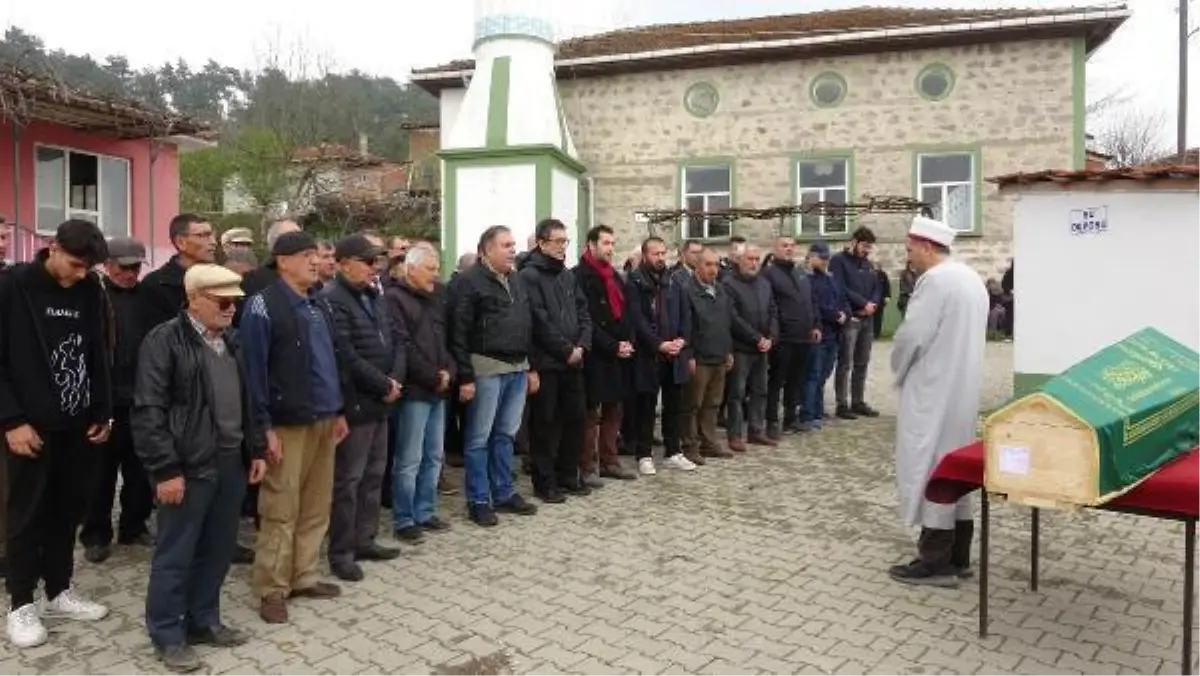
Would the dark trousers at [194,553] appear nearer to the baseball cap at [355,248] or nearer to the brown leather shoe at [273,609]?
the brown leather shoe at [273,609]

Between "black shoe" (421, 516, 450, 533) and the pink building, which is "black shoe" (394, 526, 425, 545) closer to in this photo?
"black shoe" (421, 516, 450, 533)

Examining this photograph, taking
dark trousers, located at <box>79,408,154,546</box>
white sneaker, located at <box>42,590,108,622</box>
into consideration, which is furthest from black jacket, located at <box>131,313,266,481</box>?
dark trousers, located at <box>79,408,154,546</box>

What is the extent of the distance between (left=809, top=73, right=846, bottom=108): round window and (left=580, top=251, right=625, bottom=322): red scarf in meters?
16.0

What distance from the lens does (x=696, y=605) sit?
4773 mm

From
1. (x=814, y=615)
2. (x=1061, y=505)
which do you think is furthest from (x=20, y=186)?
(x=1061, y=505)

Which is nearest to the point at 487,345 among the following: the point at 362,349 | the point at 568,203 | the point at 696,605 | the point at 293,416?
the point at 362,349

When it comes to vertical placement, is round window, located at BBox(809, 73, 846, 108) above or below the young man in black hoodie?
above

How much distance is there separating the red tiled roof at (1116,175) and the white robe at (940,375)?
15.6 feet

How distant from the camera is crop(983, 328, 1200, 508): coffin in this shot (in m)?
3.64

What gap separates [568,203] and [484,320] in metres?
15.6

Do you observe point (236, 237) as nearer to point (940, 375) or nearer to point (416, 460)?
point (416, 460)

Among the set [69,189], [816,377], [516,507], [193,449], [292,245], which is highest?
[69,189]

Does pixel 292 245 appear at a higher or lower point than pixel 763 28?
lower

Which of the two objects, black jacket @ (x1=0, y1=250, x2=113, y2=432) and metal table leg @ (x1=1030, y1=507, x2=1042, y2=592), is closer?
black jacket @ (x1=0, y1=250, x2=113, y2=432)
